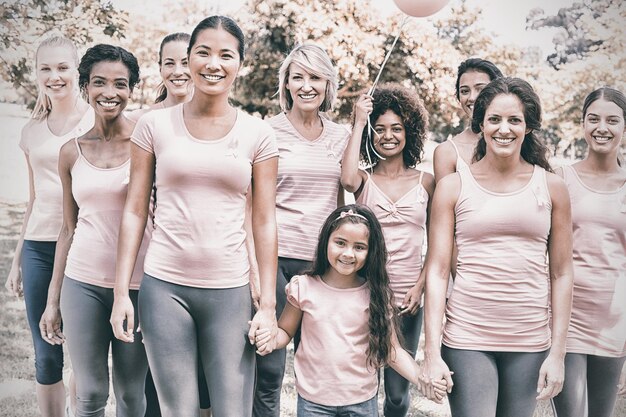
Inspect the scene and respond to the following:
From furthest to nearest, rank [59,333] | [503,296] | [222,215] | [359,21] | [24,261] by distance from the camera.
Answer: [359,21], [24,261], [59,333], [503,296], [222,215]

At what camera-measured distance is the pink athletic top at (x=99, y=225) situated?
2529 mm

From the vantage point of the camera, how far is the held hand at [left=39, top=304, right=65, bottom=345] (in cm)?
276

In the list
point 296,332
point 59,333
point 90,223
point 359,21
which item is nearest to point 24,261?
point 59,333

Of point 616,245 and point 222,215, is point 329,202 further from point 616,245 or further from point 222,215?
point 616,245

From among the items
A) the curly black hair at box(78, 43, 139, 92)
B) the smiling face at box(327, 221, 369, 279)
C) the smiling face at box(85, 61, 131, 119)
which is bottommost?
the smiling face at box(327, 221, 369, 279)

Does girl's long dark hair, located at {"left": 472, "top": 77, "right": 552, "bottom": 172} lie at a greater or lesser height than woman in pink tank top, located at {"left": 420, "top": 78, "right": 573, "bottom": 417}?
greater

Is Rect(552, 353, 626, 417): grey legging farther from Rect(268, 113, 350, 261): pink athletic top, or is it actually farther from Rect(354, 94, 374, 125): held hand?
Rect(354, 94, 374, 125): held hand

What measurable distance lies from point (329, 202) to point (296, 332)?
54 cm

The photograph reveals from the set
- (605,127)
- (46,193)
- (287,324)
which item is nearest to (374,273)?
(287,324)

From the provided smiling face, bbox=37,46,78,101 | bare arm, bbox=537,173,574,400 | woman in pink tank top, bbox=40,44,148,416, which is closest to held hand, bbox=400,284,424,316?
bare arm, bbox=537,173,574,400

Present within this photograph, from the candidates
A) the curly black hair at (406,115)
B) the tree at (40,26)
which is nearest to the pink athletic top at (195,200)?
the curly black hair at (406,115)

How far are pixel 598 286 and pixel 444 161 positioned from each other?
772mm

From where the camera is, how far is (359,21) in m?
8.74

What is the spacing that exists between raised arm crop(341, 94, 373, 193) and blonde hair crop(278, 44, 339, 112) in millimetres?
155
